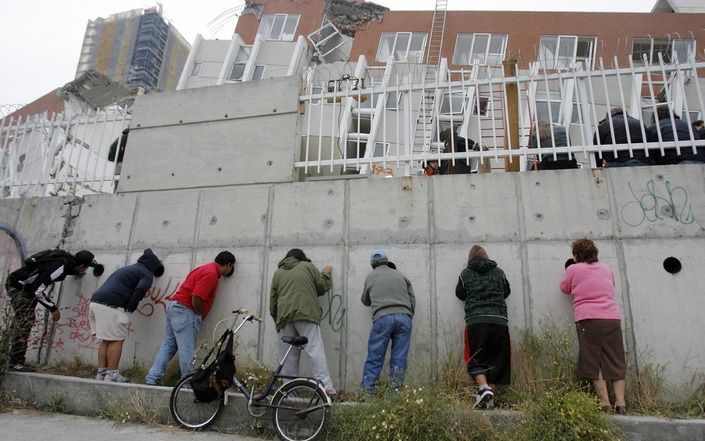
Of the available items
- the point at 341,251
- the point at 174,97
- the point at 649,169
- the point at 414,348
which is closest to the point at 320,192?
the point at 341,251

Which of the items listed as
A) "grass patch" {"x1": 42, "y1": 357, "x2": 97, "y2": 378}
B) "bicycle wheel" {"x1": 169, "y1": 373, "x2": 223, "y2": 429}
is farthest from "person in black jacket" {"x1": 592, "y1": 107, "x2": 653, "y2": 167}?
"grass patch" {"x1": 42, "y1": 357, "x2": 97, "y2": 378}

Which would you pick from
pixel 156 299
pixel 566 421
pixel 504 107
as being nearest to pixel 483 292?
pixel 566 421

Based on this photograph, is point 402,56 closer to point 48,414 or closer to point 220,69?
point 220,69

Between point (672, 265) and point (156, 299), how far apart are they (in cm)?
571

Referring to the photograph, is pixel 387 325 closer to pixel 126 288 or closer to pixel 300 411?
pixel 300 411

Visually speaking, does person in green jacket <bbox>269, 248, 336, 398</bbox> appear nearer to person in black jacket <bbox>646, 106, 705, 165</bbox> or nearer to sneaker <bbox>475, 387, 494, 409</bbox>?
sneaker <bbox>475, 387, 494, 409</bbox>

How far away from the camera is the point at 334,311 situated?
4945 mm

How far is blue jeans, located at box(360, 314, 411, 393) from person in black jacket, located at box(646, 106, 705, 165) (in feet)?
10.8

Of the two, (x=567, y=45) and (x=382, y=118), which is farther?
(x=567, y=45)

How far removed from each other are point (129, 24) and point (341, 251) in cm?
6993

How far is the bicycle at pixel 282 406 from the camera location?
3.75 metres

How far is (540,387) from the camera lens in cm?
398

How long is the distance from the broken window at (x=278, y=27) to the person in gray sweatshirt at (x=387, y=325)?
20.8 metres

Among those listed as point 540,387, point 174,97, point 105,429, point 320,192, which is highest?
point 174,97
